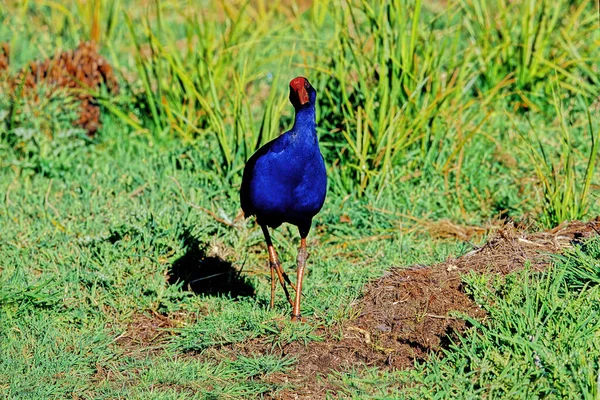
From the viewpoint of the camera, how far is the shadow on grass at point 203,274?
447cm

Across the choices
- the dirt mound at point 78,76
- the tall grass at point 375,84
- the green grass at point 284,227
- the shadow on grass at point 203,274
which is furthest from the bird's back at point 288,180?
the dirt mound at point 78,76

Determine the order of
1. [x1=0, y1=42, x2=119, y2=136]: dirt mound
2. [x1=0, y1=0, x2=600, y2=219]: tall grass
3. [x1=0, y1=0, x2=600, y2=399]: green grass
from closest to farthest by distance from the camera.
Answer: [x1=0, y1=0, x2=600, y2=399]: green grass
[x1=0, y1=0, x2=600, y2=219]: tall grass
[x1=0, y1=42, x2=119, y2=136]: dirt mound

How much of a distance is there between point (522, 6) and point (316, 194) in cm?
326

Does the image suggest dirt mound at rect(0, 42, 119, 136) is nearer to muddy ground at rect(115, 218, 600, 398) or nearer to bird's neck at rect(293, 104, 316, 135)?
muddy ground at rect(115, 218, 600, 398)

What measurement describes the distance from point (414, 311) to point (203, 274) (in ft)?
4.16

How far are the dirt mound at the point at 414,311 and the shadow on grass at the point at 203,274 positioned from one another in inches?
30.3

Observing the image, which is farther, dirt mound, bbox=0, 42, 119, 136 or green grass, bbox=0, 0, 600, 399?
dirt mound, bbox=0, 42, 119, 136

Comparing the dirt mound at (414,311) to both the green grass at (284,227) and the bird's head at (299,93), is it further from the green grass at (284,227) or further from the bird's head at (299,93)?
the bird's head at (299,93)

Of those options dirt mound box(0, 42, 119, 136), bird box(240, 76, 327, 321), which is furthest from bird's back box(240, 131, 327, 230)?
dirt mound box(0, 42, 119, 136)

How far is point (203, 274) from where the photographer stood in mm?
4574

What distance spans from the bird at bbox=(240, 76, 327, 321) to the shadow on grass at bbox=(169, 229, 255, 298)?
0.64 m

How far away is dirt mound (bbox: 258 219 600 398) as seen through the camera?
3.60 m

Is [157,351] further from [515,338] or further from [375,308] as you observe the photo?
[515,338]

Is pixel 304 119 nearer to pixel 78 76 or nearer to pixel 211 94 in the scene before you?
pixel 211 94
